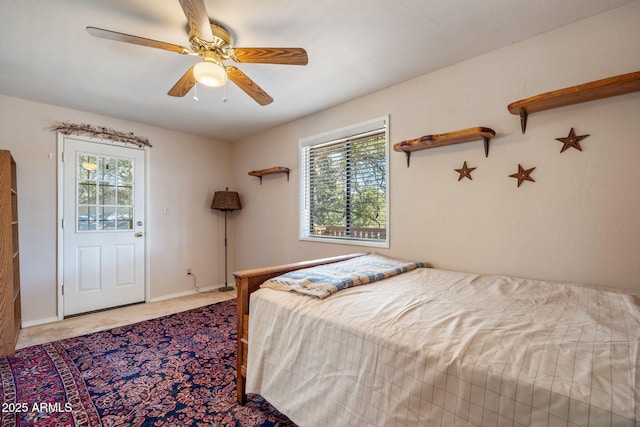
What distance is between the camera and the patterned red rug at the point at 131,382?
1.56m

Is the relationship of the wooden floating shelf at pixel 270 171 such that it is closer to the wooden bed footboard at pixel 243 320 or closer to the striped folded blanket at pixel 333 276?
the striped folded blanket at pixel 333 276

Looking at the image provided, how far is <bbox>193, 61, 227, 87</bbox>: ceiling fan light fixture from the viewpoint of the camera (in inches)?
64.0

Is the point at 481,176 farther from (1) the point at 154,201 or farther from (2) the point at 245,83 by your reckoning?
(1) the point at 154,201

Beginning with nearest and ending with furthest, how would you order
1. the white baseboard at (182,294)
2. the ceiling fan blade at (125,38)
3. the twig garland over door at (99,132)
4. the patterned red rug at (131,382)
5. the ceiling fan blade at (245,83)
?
the ceiling fan blade at (125,38), the patterned red rug at (131,382), the ceiling fan blade at (245,83), the twig garland over door at (99,132), the white baseboard at (182,294)

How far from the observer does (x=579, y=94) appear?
1589mm

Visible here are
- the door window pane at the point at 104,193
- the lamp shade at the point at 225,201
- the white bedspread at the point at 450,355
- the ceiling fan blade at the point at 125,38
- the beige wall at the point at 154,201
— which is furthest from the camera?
the lamp shade at the point at 225,201

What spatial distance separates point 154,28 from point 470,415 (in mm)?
2495

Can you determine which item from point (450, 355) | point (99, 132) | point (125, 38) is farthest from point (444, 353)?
point (99, 132)

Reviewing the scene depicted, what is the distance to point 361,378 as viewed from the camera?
3.59 ft

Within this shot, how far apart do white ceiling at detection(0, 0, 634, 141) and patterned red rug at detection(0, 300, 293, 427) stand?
2291 millimetres

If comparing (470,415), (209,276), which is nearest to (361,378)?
(470,415)

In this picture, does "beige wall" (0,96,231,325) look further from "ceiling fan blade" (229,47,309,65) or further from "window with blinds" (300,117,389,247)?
"ceiling fan blade" (229,47,309,65)

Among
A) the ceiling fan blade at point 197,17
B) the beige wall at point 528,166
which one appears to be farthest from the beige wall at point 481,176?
the ceiling fan blade at point 197,17

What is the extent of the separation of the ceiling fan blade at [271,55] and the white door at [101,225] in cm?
265
